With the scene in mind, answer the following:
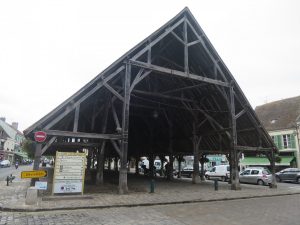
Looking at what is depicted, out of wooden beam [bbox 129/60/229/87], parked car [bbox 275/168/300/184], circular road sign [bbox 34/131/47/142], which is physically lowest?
parked car [bbox 275/168/300/184]

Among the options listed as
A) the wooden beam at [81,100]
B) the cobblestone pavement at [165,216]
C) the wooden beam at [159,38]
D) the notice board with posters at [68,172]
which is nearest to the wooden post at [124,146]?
the wooden beam at [81,100]

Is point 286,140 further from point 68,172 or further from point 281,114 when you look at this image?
point 68,172

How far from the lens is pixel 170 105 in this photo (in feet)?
59.2

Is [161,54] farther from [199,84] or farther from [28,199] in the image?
[28,199]

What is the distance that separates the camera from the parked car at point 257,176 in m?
20.9

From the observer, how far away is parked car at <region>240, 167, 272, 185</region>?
2092 cm

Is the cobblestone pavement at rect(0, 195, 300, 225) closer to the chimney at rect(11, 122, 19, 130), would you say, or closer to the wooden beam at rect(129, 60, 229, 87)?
the wooden beam at rect(129, 60, 229, 87)

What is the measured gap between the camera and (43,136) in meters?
10.3

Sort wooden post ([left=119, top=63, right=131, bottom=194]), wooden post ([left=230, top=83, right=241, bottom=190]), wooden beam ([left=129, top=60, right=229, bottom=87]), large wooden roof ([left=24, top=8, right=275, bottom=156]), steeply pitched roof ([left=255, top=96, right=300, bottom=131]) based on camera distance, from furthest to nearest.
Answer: steeply pitched roof ([left=255, top=96, right=300, bottom=131]), wooden post ([left=230, top=83, right=241, bottom=190]), wooden beam ([left=129, top=60, right=229, bottom=87]), large wooden roof ([left=24, top=8, right=275, bottom=156]), wooden post ([left=119, top=63, right=131, bottom=194])

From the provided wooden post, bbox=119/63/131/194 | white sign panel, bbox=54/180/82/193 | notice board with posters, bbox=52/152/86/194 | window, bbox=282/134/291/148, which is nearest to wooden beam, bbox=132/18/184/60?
wooden post, bbox=119/63/131/194

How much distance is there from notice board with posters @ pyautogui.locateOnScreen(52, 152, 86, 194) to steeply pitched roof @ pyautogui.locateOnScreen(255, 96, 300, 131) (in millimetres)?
27791

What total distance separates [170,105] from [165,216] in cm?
1072

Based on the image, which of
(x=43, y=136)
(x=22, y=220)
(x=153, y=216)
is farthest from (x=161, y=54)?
(x=22, y=220)

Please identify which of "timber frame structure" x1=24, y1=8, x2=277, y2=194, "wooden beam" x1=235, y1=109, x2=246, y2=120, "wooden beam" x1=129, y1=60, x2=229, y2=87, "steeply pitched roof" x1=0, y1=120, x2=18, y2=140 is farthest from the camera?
"steeply pitched roof" x1=0, y1=120, x2=18, y2=140
